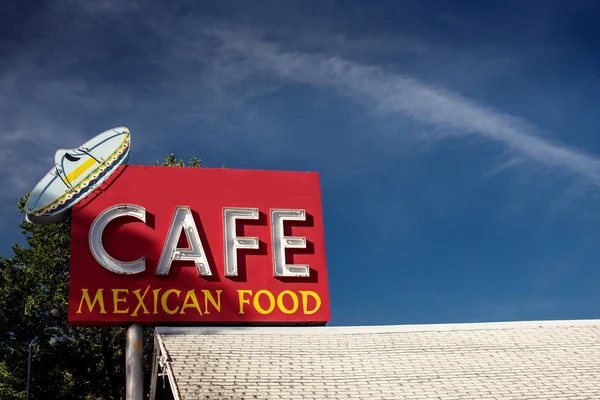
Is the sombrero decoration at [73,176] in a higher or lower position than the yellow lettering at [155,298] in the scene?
higher

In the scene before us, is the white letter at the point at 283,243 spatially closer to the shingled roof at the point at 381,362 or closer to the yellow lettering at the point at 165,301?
the shingled roof at the point at 381,362

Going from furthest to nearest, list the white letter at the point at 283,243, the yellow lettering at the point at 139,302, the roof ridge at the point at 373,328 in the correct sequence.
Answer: the white letter at the point at 283,243 < the yellow lettering at the point at 139,302 < the roof ridge at the point at 373,328

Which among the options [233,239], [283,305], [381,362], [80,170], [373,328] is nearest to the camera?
[381,362]

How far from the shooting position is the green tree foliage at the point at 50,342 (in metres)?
31.6

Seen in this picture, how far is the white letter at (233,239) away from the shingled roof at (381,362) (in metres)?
2.33

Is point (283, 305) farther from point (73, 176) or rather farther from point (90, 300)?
point (73, 176)

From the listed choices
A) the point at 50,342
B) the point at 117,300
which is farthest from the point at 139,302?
the point at 50,342

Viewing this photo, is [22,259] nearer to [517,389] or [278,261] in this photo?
[278,261]

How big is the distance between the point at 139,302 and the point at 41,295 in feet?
57.2

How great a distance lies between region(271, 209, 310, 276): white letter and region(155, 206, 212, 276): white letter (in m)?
1.79

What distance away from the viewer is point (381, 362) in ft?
48.5

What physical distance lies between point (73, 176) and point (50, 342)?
1692 centimetres

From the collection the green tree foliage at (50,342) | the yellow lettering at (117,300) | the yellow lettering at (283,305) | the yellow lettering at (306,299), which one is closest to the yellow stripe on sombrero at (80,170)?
the yellow lettering at (117,300)

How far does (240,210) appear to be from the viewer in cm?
1825
